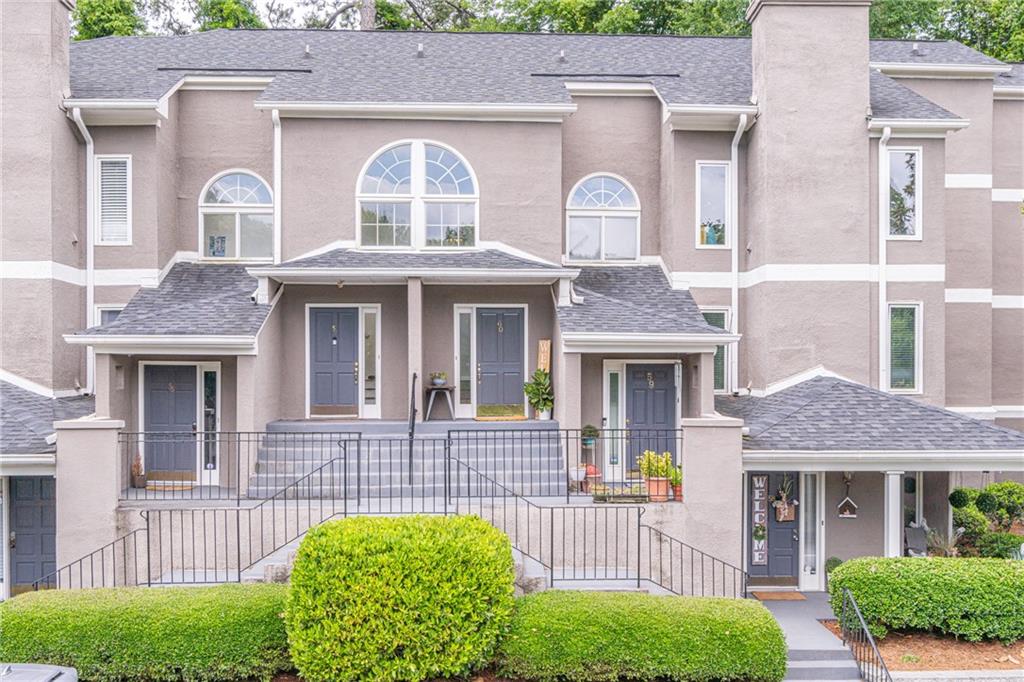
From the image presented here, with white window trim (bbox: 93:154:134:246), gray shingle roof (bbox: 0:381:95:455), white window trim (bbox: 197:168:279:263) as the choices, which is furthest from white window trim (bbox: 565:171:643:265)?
gray shingle roof (bbox: 0:381:95:455)

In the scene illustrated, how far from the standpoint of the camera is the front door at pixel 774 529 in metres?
13.1

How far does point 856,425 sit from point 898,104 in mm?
6916

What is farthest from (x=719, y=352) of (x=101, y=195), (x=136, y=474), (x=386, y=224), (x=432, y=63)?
(x=101, y=195)

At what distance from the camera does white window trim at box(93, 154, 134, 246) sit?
46.9 ft

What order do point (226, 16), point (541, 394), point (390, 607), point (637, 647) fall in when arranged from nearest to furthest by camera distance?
point (390, 607)
point (637, 647)
point (541, 394)
point (226, 16)

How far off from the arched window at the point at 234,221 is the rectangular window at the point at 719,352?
939 cm

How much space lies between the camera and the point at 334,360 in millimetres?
14570

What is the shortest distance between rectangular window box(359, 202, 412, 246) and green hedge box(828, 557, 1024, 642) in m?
9.94

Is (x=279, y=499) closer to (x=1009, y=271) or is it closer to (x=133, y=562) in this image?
(x=133, y=562)

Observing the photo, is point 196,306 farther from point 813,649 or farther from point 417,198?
point 813,649

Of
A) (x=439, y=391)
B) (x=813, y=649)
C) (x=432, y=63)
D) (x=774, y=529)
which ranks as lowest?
(x=813, y=649)

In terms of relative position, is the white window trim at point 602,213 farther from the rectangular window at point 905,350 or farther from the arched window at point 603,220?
the rectangular window at point 905,350

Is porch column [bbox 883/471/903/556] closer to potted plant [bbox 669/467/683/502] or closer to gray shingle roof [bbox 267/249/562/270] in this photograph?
potted plant [bbox 669/467/683/502]

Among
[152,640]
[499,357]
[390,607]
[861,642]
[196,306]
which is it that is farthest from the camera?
[499,357]
